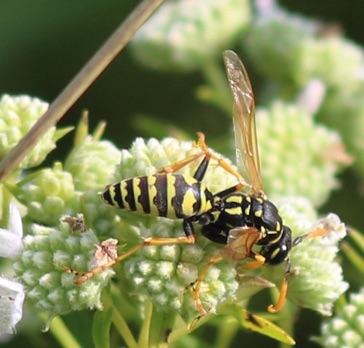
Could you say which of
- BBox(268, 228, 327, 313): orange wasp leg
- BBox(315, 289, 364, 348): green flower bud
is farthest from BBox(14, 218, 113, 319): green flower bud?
BBox(315, 289, 364, 348): green flower bud

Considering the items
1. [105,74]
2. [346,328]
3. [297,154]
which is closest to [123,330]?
[346,328]

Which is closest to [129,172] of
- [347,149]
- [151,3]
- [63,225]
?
[63,225]

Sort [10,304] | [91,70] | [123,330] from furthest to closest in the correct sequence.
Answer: [123,330]
[10,304]
[91,70]

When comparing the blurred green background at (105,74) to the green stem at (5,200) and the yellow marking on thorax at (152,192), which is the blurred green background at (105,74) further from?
the yellow marking on thorax at (152,192)

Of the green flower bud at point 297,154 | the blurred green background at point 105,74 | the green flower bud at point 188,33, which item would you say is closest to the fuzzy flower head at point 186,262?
the green flower bud at point 297,154

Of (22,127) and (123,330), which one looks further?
(22,127)

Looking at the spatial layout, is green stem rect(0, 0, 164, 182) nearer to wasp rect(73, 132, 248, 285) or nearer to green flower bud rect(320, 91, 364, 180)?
wasp rect(73, 132, 248, 285)

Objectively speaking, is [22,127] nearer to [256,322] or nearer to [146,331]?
[146,331]
